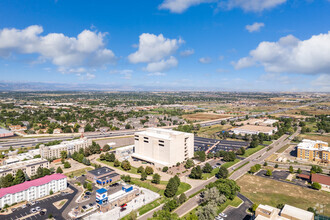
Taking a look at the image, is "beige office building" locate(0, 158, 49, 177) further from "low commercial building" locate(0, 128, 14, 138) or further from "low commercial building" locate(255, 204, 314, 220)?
"low commercial building" locate(255, 204, 314, 220)

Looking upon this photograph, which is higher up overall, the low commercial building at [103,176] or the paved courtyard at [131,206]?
the low commercial building at [103,176]

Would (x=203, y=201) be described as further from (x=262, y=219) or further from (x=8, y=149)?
(x=8, y=149)

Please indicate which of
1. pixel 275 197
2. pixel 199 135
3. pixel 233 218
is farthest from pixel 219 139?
pixel 233 218

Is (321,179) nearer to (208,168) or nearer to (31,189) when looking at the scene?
(208,168)

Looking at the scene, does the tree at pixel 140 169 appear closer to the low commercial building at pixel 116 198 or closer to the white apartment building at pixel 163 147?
the white apartment building at pixel 163 147

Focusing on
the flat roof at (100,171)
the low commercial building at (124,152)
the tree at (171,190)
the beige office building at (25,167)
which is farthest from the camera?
the low commercial building at (124,152)

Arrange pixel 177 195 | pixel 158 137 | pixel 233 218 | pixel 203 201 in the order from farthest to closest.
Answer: pixel 158 137 → pixel 177 195 → pixel 203 201 → pixel 233 218

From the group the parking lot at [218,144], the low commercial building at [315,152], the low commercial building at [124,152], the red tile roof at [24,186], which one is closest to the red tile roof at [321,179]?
the low commercial building at [315,152]
